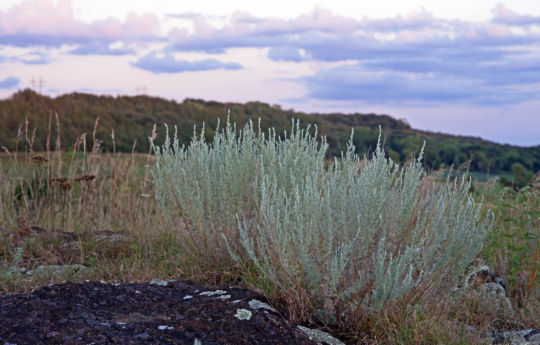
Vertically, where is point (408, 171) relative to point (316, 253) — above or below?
above

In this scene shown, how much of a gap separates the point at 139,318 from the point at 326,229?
4.15 feet

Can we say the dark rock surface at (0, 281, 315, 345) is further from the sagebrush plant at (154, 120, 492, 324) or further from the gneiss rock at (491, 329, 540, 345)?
the gneiss rock at (491, 329, 540, 345)

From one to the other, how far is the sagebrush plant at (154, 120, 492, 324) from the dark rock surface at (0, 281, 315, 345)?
354 mm

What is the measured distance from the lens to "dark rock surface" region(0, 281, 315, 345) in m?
2.71

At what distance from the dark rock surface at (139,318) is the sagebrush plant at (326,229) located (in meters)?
0.35

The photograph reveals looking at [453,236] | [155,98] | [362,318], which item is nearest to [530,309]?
[453,236]

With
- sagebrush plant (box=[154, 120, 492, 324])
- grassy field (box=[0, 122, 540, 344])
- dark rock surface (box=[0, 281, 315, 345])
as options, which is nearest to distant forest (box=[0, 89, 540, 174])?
→ grassy field (box=[0, 122, 540, 344])

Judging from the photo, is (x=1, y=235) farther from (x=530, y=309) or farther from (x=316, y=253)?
(x=530, y=309)

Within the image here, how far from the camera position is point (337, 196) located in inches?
137

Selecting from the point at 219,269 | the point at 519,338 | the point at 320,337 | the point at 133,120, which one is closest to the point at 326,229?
the point at 320,337

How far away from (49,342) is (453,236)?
2.76 m

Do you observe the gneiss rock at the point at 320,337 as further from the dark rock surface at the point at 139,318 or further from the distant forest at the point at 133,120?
the distant forest at the point at 133,120

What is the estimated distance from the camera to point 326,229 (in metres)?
3.40

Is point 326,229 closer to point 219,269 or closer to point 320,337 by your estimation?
point 320,337
